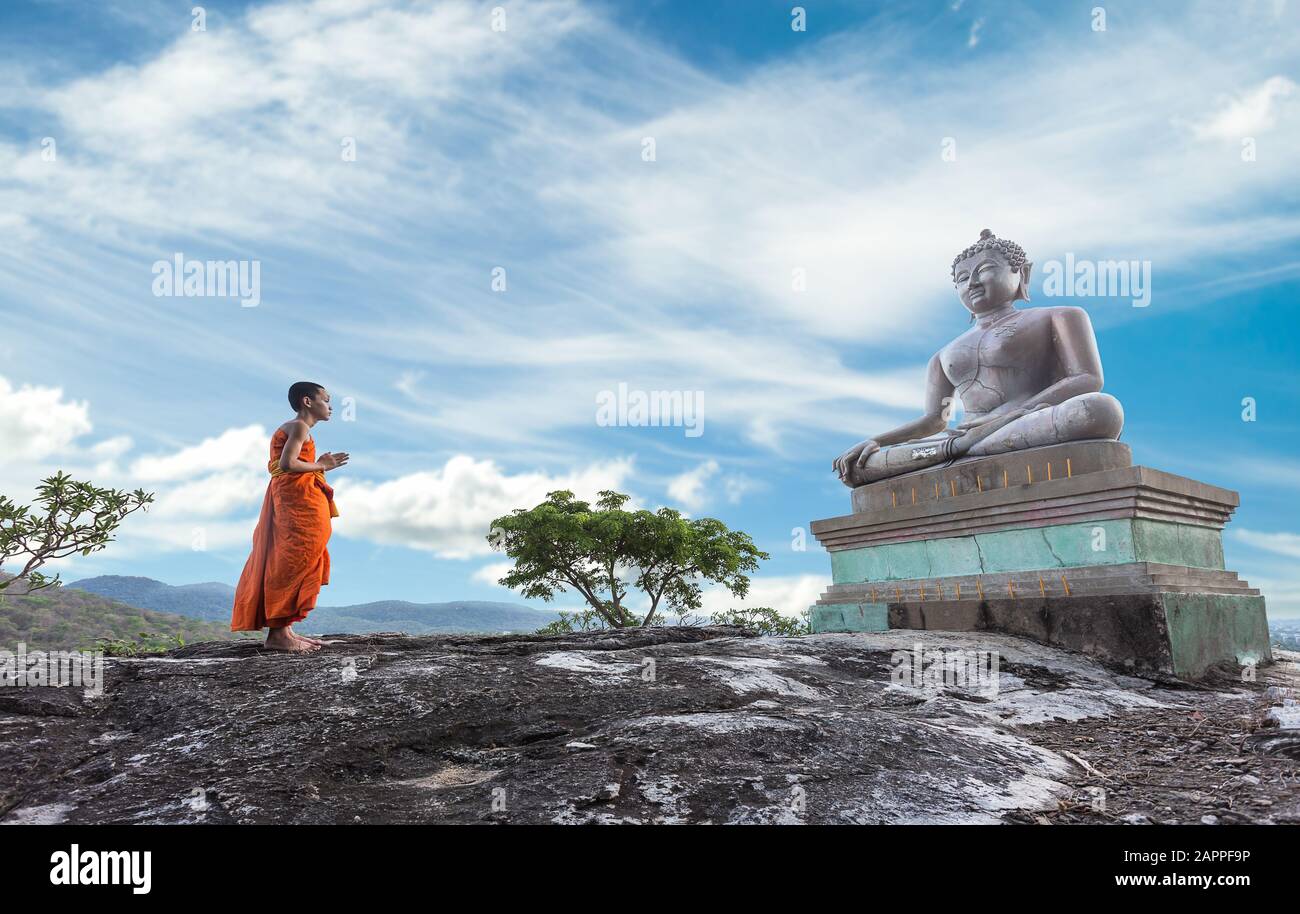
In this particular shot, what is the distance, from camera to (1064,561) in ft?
23.9

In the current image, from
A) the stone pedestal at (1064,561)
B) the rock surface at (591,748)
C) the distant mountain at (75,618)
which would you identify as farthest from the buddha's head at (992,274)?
the distant mountain at (75,618)

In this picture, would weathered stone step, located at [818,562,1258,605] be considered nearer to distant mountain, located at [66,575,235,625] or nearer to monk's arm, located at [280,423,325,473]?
monk's arm, located at [280,423,325,473]

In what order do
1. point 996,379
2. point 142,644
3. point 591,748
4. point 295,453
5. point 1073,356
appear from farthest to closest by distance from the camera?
point 142,644, point 996,379, point 1073,356, point 295,453, point 591,748

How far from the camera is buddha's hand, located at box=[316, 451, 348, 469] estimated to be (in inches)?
220

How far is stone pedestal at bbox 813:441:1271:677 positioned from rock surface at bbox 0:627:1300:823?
162 centimetres

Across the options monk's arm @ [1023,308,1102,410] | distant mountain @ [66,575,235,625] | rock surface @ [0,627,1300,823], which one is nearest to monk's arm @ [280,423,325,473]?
rock surface @ [0,627,1300,823]

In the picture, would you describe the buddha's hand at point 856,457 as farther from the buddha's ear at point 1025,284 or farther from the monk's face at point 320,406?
the monk's face at point 320,406

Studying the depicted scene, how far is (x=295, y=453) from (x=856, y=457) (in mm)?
5910

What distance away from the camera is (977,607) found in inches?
301

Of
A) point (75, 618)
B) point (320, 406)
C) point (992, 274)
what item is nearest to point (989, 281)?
point (992, 274)

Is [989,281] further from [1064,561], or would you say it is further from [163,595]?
[163,595]

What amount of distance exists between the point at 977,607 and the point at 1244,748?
3572mm
